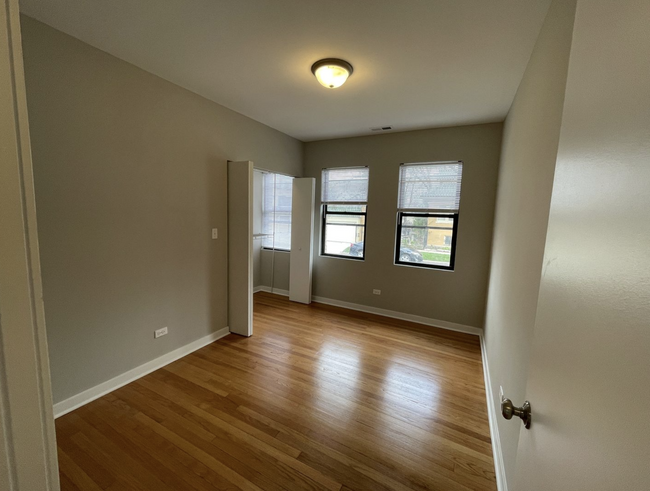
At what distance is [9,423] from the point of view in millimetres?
539

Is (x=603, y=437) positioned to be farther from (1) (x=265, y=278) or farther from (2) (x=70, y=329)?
(1) (x=265, y=278)

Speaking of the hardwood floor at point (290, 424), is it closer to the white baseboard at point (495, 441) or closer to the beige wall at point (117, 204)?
the white baseboard at point (495, 441)

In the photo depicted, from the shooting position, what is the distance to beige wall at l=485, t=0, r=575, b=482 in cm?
125

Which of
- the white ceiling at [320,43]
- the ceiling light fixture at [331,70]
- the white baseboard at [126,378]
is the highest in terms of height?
the white ceiling at [320,43]

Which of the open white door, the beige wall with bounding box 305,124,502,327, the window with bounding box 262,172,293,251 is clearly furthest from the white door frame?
the window with bounding box 262,172,293,251

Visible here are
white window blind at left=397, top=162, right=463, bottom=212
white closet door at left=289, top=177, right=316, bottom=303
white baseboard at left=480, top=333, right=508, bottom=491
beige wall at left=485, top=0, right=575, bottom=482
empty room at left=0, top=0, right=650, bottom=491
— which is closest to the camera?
empty room at left=0, top=0, right=650, bottom=491

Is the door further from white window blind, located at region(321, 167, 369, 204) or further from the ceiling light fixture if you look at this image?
white window blind, located at region(321, 167, 369, 204)

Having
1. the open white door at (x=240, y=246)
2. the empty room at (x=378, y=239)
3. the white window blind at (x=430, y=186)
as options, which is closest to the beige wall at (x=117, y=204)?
the empty room at (x=378, y=239)

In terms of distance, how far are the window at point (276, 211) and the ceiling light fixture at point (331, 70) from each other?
2.98 meters

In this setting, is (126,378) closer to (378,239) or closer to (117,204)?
(117,204)

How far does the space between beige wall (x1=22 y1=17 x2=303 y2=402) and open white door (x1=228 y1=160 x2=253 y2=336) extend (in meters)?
0.14

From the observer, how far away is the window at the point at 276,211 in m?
5.18

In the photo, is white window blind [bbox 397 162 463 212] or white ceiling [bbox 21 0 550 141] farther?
white window blind [bbox 397 162 463 212]

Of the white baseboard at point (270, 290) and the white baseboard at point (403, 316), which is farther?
the white baseboard at point (270, 290)
